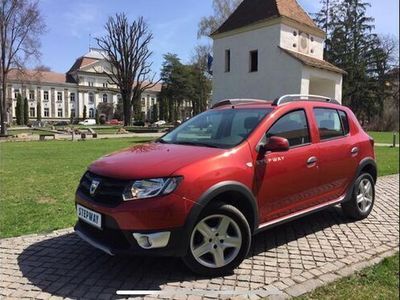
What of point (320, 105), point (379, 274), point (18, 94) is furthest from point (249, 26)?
point (18, 94)

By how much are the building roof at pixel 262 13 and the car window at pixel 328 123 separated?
28.0 metres

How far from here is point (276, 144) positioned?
462cm

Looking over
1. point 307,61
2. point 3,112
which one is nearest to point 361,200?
point 307,61

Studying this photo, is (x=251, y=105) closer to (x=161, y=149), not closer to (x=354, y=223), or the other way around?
(x=161, y=149)

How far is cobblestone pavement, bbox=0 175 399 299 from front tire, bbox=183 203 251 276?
0.48 ft

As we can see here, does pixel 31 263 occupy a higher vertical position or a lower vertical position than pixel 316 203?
lower

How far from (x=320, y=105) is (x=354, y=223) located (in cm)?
189

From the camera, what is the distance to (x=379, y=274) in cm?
451

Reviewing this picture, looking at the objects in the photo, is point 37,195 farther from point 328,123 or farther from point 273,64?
point 273,64

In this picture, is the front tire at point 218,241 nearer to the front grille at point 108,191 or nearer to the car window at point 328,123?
the front grille at point 108,191

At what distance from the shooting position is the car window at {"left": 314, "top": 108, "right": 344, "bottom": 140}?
582cm

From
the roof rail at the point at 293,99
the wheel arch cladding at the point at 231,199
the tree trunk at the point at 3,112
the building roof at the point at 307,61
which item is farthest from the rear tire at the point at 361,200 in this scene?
the tree trunk at the point at 3,112

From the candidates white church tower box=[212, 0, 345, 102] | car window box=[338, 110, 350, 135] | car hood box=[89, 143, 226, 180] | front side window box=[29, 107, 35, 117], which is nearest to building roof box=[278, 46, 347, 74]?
white church tower box=[212, 0, 345, 102]

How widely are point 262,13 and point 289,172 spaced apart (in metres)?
31.7
